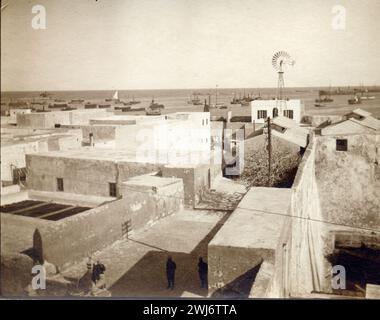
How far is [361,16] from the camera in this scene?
25.1 feet

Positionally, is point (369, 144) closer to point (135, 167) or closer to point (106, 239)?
point (135, 167)

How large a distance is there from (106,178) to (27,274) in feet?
17.1

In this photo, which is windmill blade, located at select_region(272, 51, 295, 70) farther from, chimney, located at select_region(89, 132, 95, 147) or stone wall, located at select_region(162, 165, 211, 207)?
chimney, located at select_region(89, 132, 95, 147)

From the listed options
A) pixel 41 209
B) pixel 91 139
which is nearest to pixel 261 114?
pixel 91 139

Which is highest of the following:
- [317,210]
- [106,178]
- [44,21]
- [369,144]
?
[44,21]

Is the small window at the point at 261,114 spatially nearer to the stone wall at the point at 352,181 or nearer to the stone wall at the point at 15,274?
the stone wall at the point at 352,181

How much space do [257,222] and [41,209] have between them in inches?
304

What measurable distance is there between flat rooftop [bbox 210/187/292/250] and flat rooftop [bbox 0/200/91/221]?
→ 5.99 meters

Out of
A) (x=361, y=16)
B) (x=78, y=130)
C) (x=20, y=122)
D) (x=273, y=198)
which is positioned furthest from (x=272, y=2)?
(x=20, y=122)

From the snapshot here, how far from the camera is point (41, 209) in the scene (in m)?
11.6

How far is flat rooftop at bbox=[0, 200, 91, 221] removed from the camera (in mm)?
10891

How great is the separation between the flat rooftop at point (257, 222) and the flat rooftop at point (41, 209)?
5.99 metres

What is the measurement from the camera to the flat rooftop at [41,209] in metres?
10.9

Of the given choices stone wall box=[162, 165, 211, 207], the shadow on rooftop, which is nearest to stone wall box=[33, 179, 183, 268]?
stone wall box=[162, 165, 211, 207]
